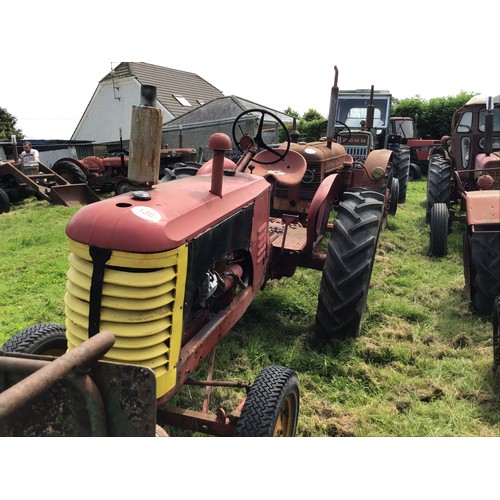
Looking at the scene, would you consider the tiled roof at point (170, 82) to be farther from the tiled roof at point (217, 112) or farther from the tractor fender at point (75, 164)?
the tractor fender at point (75, 164)

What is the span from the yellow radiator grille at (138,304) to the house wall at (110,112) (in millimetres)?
17956

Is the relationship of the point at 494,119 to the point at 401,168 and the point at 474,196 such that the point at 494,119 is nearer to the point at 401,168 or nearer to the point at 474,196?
the point at 401,168

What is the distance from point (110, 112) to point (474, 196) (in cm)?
1953

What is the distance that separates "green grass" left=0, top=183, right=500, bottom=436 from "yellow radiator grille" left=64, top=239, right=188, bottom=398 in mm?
1009

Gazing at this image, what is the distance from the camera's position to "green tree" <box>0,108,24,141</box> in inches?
1002

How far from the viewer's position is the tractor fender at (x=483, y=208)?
3547 mm

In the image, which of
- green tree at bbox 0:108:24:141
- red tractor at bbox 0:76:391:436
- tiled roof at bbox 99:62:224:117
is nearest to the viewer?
red tractor at bbox 0:76:391:436

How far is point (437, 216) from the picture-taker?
5.43m

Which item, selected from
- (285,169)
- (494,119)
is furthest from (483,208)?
(494,119)

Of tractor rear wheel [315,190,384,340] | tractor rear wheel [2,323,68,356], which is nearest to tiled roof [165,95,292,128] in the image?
tractor rear wheel [315,190,384,340]

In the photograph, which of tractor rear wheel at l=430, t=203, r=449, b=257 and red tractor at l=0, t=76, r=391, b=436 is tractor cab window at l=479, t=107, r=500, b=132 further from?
red tractor at l=0, t=76, r=391, b=436

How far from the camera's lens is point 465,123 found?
266 inches

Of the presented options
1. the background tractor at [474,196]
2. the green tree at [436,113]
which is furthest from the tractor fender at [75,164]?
the green tree at [436,113]

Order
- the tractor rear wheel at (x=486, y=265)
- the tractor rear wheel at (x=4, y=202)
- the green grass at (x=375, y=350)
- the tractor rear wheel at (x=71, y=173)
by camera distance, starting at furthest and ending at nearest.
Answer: the tractor rear wheel at (x=71, y=173) → the tractor rear wheel at (x=4, y=202) → the tractor rear wheel at (x=486, y=265) → the green grass at (x=375, y=350)
